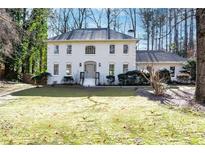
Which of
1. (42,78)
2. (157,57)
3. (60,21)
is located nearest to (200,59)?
(157,57)

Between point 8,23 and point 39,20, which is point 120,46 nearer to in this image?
point 39,20

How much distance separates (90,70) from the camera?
863 inches

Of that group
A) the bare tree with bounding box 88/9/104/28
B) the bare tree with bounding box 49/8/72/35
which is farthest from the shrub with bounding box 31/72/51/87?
the bare tree with bounding box 88/9/104/28

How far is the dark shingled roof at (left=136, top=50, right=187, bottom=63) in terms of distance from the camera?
2328cm

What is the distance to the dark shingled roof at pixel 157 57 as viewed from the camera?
23.3 meters

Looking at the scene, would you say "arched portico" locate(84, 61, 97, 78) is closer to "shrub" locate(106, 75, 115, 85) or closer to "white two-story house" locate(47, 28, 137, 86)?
"white two-story house" locate(47, 28, 137, 86)

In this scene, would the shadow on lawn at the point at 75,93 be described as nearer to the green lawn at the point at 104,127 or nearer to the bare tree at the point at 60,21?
the green lawn at the point at 104,127

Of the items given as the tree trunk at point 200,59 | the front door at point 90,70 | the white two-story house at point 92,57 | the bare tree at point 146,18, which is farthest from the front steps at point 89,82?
the tree trunk at point 200,59

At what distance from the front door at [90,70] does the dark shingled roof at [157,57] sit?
370 cm

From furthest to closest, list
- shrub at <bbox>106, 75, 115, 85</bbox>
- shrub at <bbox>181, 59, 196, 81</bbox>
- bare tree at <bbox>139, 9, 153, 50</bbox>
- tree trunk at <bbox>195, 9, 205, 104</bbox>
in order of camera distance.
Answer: bare tree at <bbox>139, 9, 153, 50</bbox>, shrub at <bbox>106, 75, 115, 85</bbox>, shrub at <bbox>181, 59, 196, 81</bbox>, tree trunk at <bbox>195, 9, 205, 104</bbox>

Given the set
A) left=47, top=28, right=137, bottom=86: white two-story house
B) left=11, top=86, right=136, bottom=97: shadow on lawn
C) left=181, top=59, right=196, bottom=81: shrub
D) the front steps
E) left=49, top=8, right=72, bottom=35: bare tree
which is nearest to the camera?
left=11, top=86, right=136, bottom=97: shadow on lawn

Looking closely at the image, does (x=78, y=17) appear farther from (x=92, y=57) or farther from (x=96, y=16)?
(x=92, y=57)
